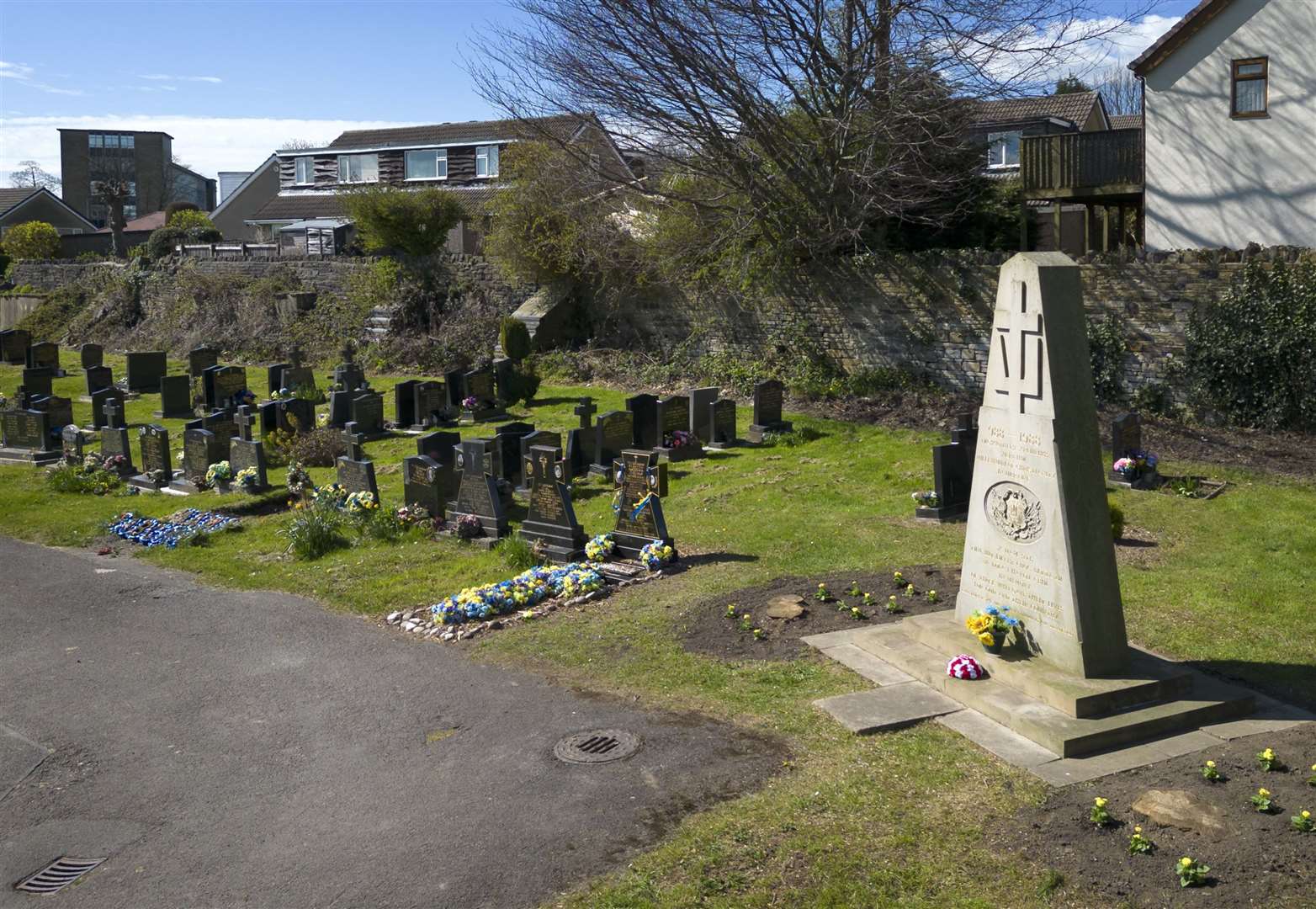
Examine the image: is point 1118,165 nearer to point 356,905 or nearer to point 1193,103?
point 1193,103

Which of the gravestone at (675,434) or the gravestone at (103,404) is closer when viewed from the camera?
the gravestone at (675,434)

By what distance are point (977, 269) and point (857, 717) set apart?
46.9 ft

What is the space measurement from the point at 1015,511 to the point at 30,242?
4634 cm

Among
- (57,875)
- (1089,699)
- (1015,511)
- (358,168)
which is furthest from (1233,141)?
(358,168)

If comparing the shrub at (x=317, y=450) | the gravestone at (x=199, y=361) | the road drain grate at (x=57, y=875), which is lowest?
the road drain grate at (x=57, y=875)

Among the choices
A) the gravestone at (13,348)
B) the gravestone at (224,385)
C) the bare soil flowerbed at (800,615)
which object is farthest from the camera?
the gravestone at (13,348)

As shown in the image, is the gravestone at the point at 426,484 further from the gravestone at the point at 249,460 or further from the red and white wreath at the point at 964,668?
the red and white wreath at the point at 964,668

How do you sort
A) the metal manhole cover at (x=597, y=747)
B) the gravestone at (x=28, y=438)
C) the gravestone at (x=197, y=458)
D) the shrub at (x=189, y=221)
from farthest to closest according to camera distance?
the shrub at (x=189, y=221)
the gravestone at (x=28, y=438)
the gravestone at (x=197, y=458)
the metal manhole cover at (x=597, y=747)

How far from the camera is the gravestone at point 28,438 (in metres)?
19.2

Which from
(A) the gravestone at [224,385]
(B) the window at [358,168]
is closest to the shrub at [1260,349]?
(A) the gravestone at [224,385]

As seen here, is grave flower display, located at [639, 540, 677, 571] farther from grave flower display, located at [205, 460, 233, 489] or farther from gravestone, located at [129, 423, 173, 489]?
gravestone, located at [129, 423, 173, 489]

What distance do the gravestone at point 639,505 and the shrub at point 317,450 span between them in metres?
6.89

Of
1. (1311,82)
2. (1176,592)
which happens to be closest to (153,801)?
(1176,592)

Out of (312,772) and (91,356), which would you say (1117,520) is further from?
(91,356)
